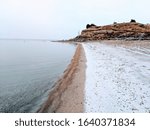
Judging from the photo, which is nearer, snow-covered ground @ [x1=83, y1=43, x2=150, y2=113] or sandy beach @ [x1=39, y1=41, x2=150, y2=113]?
snow-covered ground @ [x1=83, y1=43, x2=150, y2=113]

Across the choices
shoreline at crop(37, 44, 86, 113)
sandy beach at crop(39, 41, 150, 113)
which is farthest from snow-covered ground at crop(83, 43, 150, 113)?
shoreline at crop(37, 44, 86, 113)

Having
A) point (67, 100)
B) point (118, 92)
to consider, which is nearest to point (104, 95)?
point (118, 92)

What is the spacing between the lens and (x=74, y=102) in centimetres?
1328

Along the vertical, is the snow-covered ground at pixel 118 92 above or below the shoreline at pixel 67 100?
above

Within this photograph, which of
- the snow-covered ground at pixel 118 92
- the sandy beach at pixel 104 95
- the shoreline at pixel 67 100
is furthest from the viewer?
the shoreline at pixel 67 100

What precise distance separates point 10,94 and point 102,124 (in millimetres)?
10213

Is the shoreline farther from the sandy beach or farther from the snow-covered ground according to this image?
the snow-covered ground

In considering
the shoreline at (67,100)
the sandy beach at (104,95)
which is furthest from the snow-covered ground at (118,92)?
the shoreline at (67,100)

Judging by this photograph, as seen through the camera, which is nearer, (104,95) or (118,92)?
(104,95)

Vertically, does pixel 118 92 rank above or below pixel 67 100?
above

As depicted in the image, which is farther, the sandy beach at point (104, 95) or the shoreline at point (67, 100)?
the shoreline at point (67, 100)

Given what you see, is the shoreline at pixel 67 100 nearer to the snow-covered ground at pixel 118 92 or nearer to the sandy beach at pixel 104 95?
the sandy beach at pixel 104 95

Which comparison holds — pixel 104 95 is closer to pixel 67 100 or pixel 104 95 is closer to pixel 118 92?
pixel 118 92

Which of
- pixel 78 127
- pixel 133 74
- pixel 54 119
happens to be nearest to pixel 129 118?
pixel 78 127
